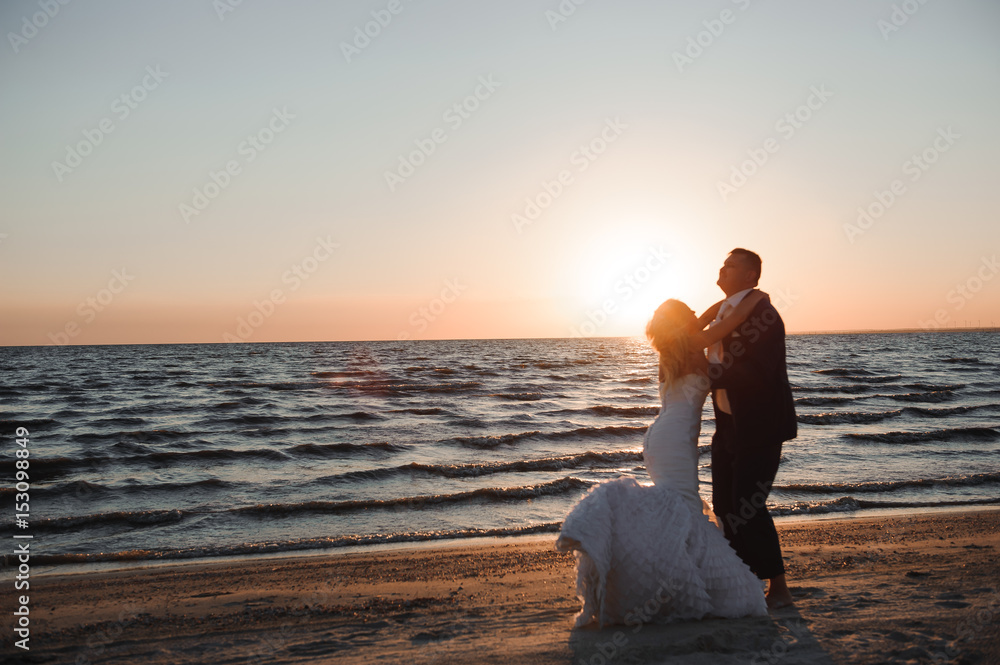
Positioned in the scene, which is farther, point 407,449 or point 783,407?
point 407,449

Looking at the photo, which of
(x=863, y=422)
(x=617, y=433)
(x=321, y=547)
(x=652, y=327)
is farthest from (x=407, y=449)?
(x=863, y=422)

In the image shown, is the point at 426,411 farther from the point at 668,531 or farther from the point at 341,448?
the point at 668,531

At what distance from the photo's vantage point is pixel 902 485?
34.1ft

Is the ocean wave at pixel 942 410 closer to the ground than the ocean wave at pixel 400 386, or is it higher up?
closer to the ground

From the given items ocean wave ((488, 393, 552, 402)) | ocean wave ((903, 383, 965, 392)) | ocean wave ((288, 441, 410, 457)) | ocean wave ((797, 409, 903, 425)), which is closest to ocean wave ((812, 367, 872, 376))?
ocean wave ((903, 383, 965, 392))

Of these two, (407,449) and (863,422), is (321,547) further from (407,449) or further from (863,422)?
(863,422)

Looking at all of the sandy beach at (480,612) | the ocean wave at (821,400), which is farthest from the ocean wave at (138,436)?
the ocean wave at (821,400)

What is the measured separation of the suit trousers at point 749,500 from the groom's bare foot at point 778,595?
7 cm

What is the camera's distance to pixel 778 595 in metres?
4.63

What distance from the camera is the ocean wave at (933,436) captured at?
48.8 feet

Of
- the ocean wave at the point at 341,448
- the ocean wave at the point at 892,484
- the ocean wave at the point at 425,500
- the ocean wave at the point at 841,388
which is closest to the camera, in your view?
the ocean wave at the point at 425,500

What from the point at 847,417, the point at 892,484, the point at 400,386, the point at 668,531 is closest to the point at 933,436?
the point at 847,417

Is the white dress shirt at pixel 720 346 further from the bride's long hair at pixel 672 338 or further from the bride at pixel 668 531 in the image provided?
the bride's long hair at pixel 672 338

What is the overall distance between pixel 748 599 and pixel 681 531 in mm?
755
